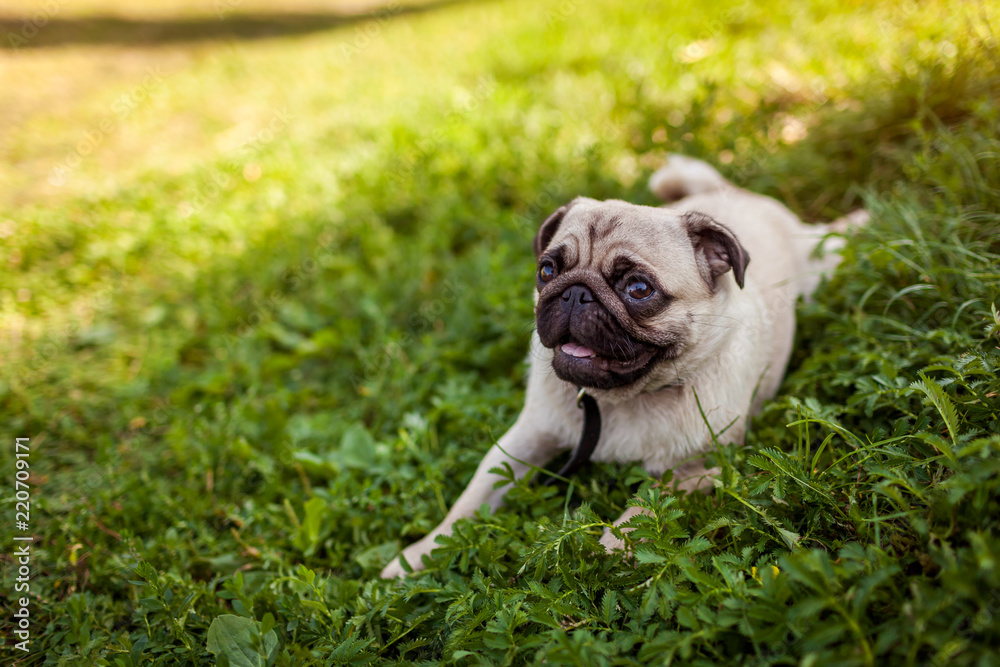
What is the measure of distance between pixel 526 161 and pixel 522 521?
394cm

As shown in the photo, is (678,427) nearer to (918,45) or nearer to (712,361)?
(712,361)

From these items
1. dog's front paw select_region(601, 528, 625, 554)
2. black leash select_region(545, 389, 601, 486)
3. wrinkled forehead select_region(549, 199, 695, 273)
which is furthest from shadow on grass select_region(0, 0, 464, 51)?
dog's front paw select_region(601, 528, 625, 554)

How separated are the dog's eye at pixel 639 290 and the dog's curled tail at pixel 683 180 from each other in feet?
6.86

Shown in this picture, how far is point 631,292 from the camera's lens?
249 cm

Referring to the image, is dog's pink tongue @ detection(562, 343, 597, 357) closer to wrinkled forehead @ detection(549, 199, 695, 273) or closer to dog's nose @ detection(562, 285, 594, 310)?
dog's nose @ detection(562, 285, 594, 310)

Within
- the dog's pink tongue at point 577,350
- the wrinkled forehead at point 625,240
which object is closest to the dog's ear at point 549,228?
the wrinkled forehead at point 625,240

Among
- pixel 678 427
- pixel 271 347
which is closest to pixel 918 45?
pixel 678 427

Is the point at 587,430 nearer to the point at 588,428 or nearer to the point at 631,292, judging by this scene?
the point at 588,428

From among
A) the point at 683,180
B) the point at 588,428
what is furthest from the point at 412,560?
the point at 683,180

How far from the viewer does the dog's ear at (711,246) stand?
2561 millimetres

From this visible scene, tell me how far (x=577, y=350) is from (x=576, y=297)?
0.24 meters

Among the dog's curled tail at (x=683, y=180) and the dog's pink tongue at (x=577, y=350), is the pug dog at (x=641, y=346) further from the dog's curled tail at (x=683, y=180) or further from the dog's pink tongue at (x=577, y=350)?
the dog's curled tail at (x=683, y=180)

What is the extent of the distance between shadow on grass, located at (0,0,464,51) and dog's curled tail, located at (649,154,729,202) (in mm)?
10343

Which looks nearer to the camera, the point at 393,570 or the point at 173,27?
the point at 393,570
